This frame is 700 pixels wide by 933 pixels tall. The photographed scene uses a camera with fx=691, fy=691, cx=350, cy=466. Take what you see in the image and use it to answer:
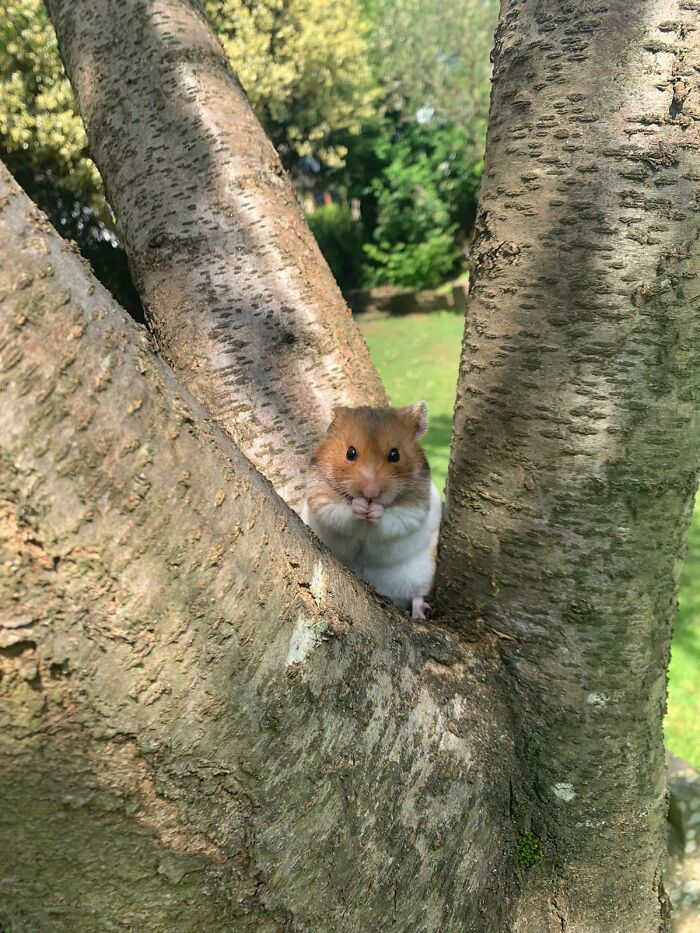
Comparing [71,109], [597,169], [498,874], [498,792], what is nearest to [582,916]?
[498,874]

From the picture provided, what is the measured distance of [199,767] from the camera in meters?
0.97

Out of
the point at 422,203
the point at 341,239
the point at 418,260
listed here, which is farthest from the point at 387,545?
the point at 341,239

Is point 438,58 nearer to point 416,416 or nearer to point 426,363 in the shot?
A: point 426,363

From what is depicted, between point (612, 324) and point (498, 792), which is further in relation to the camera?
point (498, 792)

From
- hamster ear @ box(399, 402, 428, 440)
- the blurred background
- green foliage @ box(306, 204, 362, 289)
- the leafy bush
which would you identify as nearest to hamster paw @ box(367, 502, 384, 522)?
hamster ear @ box(399, 402, 428, 440)

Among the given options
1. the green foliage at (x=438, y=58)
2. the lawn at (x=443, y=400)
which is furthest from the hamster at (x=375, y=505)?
the green foliage at (x=438, y=58)

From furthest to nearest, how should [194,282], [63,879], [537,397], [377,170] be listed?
[377,170] < [194,282] < [537,397] < [63,879]

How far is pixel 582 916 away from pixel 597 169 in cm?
154

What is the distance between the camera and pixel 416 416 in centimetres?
242

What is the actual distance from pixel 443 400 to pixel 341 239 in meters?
8.50

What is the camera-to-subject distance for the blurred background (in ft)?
29.5

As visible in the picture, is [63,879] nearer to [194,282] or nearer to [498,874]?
[498,874]

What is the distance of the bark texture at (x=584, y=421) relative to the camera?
1232mm

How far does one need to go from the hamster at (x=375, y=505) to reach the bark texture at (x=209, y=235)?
0.37 ft
